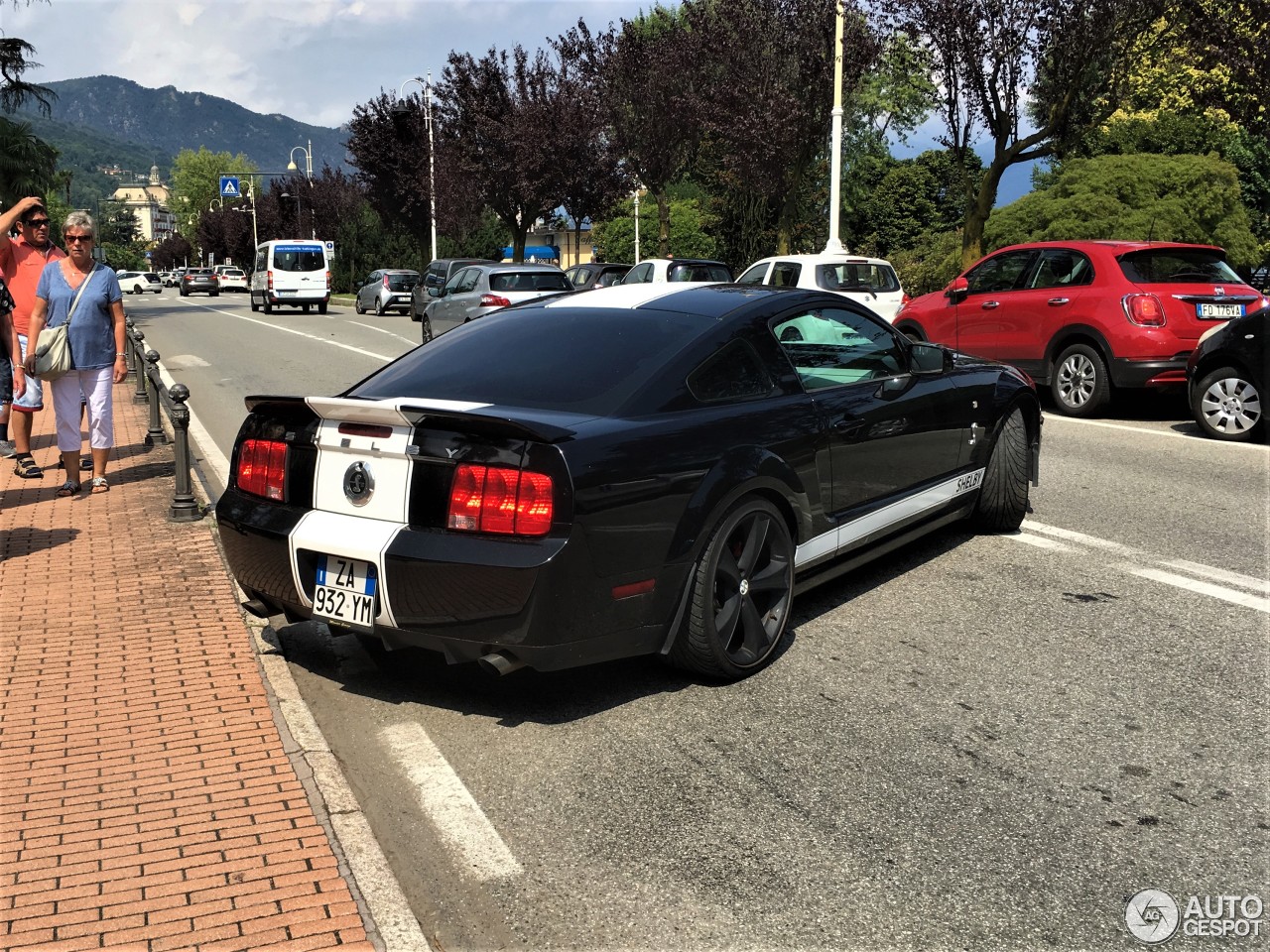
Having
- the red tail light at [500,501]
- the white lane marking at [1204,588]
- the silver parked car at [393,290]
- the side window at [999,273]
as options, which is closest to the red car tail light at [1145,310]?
the side window at [999,273]

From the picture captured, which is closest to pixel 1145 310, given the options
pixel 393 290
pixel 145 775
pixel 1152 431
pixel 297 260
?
pixel 1152 431

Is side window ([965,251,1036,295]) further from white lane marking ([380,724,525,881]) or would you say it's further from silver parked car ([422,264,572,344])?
white lane marking ([380,724,525,881])

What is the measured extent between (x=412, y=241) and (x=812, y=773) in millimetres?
63399

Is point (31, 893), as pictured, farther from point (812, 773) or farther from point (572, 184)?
point (572, 184)

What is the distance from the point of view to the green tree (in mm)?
34906

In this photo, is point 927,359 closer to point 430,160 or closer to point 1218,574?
point 1218,574

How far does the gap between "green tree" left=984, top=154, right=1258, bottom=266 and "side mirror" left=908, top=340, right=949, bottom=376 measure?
30692mm

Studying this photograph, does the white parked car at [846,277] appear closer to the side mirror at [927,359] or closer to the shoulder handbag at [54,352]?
the side mirror at [927,359]

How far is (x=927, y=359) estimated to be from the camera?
5934 millimetres

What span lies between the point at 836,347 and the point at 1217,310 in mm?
7567

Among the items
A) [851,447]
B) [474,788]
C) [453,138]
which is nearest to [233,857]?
[474,788]

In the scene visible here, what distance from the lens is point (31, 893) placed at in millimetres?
3055

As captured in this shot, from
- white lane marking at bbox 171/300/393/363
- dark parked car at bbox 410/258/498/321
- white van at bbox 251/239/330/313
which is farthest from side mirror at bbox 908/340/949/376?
white van at bbox 251/239/330/313
